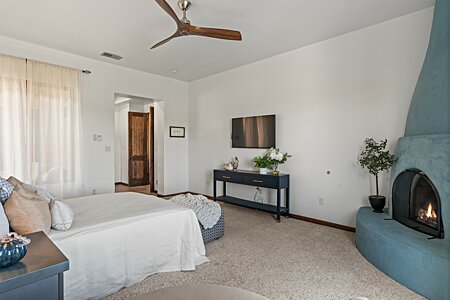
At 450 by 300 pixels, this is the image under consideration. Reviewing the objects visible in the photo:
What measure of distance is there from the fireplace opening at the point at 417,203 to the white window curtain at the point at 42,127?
4.85m

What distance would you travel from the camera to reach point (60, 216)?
197cm

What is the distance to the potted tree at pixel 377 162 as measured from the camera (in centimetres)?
301

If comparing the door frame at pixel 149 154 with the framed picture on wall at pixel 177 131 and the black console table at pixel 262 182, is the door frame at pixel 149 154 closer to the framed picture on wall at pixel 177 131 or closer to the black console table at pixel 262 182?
the framed picture on wall at pixel 177 131

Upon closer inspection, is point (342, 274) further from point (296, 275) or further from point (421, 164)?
point (421, 164)

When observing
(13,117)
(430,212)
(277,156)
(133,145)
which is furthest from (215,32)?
(133,145)

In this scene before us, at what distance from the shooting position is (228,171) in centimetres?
479

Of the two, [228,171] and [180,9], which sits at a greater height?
[180,9]

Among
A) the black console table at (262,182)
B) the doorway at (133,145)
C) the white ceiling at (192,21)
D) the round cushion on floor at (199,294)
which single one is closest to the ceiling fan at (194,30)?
the white ceiling at (192,21)

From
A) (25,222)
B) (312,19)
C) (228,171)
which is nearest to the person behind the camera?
(25,222)

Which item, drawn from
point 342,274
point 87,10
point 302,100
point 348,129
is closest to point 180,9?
point 87,10

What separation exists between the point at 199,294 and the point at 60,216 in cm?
144

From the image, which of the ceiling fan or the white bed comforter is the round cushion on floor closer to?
the white bed comforter

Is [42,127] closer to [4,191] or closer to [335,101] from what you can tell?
[4,191]

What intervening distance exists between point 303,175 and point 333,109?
3.81 ft
